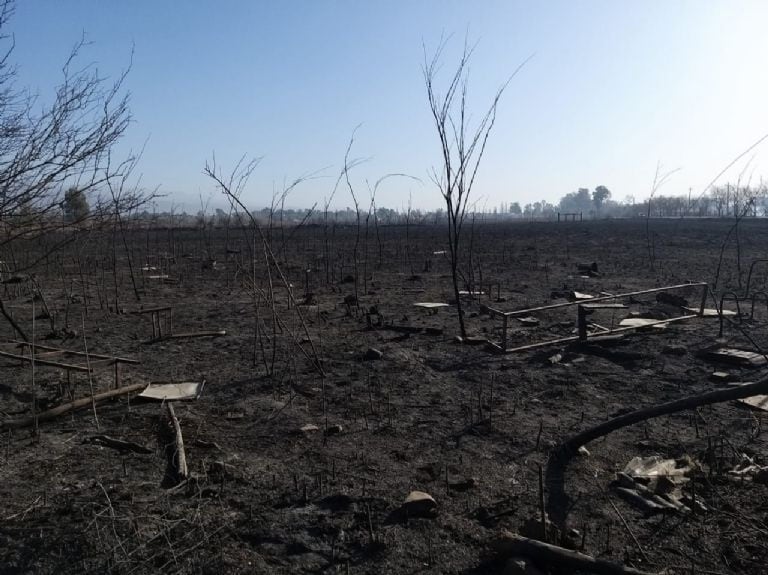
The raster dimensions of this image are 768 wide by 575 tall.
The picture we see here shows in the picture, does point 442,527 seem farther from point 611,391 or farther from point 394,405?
point 611,391

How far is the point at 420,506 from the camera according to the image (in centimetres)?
329

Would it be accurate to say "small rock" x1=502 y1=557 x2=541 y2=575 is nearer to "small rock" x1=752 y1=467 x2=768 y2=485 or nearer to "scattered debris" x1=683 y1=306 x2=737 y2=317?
"small rock" x1=752 y1=467 x2=768 y2=485

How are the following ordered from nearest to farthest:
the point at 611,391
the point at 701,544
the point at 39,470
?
the point at 701,544 < the point at 39,470 < the point at 611,391

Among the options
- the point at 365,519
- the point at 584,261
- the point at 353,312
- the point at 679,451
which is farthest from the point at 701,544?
the point at 584,261

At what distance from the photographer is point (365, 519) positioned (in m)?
3.25

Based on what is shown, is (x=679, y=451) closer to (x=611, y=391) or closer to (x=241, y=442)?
(x=611, y=391)

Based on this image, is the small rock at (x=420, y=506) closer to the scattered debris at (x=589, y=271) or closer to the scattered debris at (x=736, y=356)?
the scattered debris at (x=736, y=356)

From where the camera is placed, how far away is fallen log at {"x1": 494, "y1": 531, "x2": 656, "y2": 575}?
104 inches

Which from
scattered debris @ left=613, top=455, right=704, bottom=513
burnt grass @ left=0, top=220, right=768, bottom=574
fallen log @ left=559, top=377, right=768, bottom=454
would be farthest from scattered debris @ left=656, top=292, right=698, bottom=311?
fallen log @ left=559, top=377, right=768, bottom=454

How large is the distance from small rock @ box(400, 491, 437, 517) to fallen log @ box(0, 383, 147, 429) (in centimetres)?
263

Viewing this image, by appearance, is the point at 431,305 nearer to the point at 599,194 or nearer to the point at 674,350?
the point at 674,350

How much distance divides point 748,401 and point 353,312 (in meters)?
6.22

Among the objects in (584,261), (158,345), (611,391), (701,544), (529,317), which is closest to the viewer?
(701,544)

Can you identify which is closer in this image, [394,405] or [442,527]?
[442,527]
